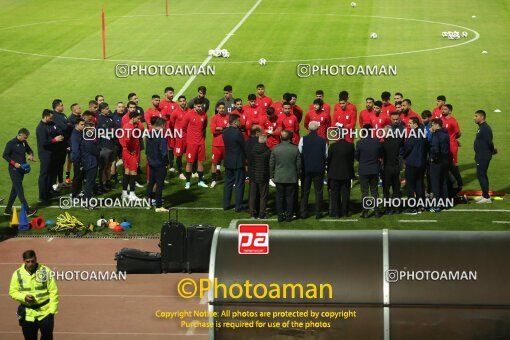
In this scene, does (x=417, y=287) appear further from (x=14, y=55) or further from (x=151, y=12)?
(x=151, y=12)

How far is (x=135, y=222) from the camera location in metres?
24.4

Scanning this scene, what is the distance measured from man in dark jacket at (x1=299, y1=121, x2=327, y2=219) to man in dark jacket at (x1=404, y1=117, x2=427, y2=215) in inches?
76.5

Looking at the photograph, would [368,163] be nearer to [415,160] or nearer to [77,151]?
[415,160]

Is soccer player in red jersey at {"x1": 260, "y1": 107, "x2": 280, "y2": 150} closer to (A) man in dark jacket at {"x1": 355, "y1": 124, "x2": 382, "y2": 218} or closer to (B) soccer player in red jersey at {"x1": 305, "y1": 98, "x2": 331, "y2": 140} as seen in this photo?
(B) soccer player in red jersey at {"x1": 305, "y1": 98, "x2": 331, "y2": 140}

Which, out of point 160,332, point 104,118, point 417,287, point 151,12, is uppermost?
point 151,12

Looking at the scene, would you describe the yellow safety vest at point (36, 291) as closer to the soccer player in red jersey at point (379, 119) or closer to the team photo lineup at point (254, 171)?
the team photo lineup at point (254, 171)

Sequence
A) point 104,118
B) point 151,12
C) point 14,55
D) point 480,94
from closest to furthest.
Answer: point 104,118 < point 480,94 < point 14,55 < point 151,12

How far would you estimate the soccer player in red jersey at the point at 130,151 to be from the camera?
25.8 meters

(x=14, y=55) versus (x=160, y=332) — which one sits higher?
(x=14, y=55)

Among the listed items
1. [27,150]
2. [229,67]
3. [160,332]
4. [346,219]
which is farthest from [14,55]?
[160,332]

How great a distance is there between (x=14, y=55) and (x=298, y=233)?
34214mm

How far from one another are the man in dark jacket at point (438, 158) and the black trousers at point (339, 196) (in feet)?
6.47

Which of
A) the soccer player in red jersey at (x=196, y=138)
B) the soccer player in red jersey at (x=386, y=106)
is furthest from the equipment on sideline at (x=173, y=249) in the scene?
the soccer player in red jersey at (x=386, y=106)

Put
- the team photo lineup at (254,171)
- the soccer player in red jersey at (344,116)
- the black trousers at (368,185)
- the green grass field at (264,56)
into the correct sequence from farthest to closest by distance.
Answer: the soccer player in red jersey at (344,116), the green grass field at (264,56), the black trousers at (368,185), the team photo lineup at (254,171)
